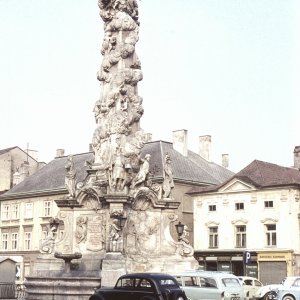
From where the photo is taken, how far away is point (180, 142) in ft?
186

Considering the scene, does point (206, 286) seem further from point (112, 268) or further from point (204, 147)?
point (204, 147)

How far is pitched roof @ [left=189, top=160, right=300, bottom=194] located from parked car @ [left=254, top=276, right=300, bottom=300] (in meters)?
17.7

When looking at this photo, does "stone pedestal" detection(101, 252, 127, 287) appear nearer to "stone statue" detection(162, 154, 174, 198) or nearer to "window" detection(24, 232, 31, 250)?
"stone statue" detection(162, 154, 174, 198)

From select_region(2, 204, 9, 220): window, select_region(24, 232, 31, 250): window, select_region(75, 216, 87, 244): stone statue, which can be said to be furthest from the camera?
select_region(2, 204, 9, 220): window

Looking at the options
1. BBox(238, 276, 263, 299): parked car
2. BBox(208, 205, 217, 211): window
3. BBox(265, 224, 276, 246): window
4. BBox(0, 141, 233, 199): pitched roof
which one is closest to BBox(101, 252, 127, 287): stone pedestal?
BBox(238, 276, 263, 299): parked car

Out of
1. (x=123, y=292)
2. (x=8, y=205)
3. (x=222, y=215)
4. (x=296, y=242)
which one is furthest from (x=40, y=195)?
(x=123, y=292)

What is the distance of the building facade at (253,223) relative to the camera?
4491 centimetres

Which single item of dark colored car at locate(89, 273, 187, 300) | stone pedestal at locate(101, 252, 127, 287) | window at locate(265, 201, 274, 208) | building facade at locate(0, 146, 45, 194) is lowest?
dark colored car at locate(89, 273, 187, 300)

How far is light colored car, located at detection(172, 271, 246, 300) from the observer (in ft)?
69.1

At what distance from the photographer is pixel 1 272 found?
28547 millimetres

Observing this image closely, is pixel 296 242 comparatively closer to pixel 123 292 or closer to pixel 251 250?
pixel 251 250

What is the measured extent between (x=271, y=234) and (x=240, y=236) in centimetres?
263

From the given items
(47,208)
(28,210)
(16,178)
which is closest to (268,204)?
(47,208)

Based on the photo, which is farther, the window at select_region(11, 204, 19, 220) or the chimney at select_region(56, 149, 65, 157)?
the chimney at select_region(56, 149, 65, 157)
